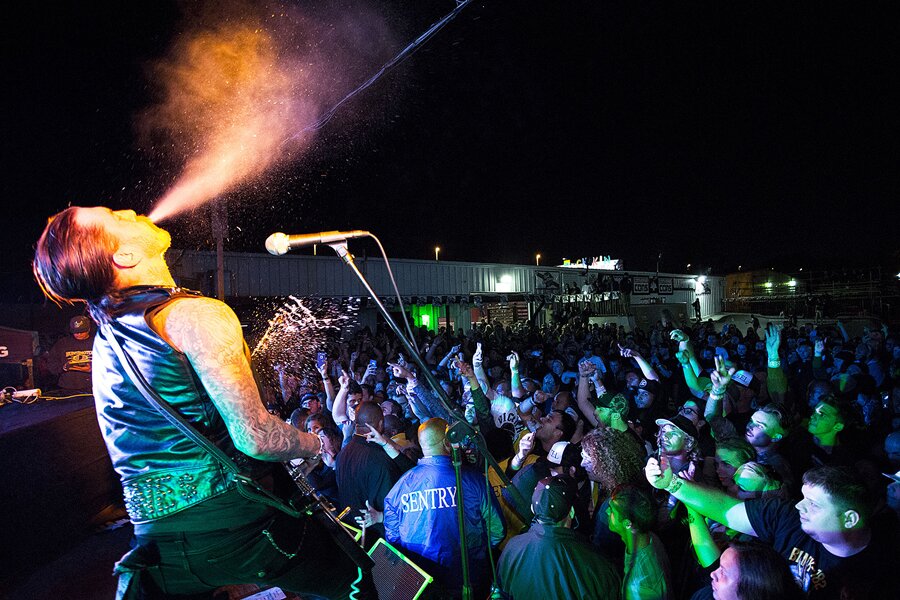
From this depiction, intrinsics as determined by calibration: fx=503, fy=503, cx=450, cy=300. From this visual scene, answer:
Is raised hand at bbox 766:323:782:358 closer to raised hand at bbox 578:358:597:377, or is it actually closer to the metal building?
raised hand at bbox 578:358:597:377

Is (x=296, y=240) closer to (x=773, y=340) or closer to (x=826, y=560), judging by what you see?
(x=826, y=560)

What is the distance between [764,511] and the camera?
243 centimetres

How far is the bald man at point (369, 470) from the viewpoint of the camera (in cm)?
375

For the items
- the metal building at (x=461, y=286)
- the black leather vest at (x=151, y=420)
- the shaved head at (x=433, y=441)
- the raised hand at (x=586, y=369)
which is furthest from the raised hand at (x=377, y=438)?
the metal building at (x=461, y=286)

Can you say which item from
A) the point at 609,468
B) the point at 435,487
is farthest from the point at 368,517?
the point at 609,468

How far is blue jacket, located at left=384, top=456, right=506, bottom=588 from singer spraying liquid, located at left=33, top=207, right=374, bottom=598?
150 centimetres

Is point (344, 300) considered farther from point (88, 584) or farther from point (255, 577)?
point (255, 577)

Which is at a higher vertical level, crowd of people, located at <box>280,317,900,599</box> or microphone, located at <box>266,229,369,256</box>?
microphone, located at <box>266,229,369,256</box>

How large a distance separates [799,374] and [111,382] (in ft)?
31.1

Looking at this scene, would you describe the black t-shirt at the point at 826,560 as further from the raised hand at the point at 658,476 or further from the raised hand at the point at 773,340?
the raised hand at the point at 773,340

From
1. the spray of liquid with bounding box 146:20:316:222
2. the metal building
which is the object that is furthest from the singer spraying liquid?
the metal building

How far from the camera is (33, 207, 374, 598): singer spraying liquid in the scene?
1.54m

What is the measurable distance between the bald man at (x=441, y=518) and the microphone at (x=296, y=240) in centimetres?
137

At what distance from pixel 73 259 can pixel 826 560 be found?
10.2ft
